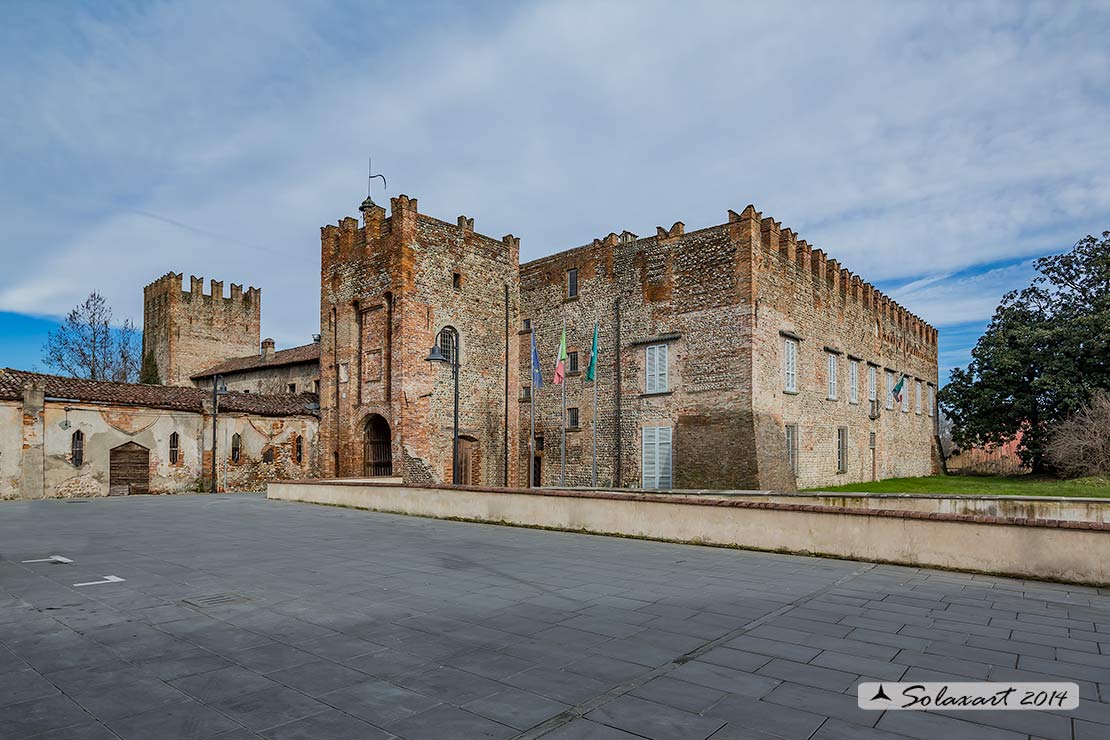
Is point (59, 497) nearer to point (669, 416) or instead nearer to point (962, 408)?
point (669, 416)

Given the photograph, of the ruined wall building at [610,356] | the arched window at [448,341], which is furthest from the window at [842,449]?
the arched window at [448,341]

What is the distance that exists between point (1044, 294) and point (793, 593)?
1413 inches

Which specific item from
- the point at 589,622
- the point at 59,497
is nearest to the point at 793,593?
the point at 589,622

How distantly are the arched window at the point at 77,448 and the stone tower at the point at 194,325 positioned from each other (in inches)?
980

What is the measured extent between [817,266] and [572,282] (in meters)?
9.53

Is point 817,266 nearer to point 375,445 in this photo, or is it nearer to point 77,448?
point 375,445

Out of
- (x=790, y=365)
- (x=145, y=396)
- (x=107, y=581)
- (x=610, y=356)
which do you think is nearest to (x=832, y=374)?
(x=790, y=365)

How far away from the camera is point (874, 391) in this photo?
31.3 meters

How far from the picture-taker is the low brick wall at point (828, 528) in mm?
8188

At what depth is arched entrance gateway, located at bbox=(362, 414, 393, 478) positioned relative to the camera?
2623cm

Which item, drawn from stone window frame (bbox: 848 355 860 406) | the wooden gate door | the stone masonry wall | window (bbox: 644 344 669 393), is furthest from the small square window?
the wooden gate door

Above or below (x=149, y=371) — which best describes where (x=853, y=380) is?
below

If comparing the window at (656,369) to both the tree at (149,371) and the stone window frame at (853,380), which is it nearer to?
the stone window frame at (853,380)

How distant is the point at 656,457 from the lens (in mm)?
24047
